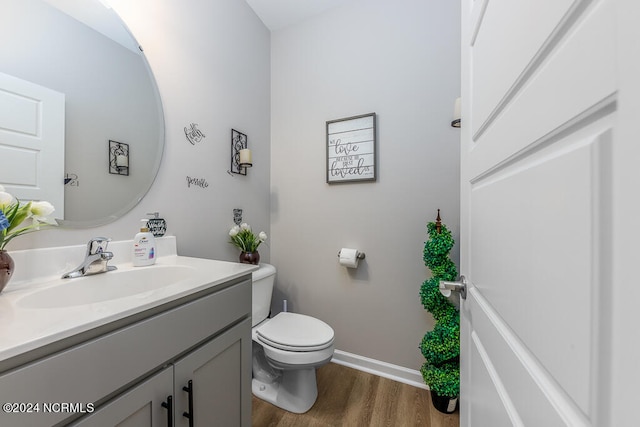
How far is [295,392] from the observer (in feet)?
4.45

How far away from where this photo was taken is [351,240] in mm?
1735

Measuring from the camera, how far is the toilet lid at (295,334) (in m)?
1.24

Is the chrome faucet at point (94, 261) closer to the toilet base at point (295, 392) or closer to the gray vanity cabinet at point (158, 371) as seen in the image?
the gray vanity cabinet at point (158, 371)

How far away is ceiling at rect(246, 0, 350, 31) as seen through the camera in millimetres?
1726

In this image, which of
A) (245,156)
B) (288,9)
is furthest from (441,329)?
(288,9)

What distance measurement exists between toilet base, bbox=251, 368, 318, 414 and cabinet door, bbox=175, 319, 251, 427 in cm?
43

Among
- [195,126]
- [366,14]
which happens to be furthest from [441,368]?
[366,14]

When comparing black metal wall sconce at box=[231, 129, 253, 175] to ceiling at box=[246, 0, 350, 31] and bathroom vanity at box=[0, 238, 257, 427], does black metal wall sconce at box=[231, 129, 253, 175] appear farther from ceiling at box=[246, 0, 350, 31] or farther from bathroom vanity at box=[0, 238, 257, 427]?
ceiling at box=[246, 0, 350, 31]

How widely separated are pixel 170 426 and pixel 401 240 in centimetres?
138

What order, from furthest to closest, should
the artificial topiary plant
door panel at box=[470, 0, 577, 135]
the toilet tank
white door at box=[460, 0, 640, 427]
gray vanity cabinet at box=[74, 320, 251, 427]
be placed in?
the toilet tank → the artificial topiary plant → gray vanity cabinet at box=[74, 320, 251, 427] → door panel at box=[470, 0, 577, 135] → white door at box=[460, 0, 640, 427]

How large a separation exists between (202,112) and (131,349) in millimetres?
1247

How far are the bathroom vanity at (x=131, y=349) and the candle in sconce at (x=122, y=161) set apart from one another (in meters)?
0.42

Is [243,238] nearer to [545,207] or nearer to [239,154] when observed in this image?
[239,154]

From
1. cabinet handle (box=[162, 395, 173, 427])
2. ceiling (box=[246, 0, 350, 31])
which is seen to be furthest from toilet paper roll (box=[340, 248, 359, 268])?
ceiling (box=[246, 0, 350, 31])
